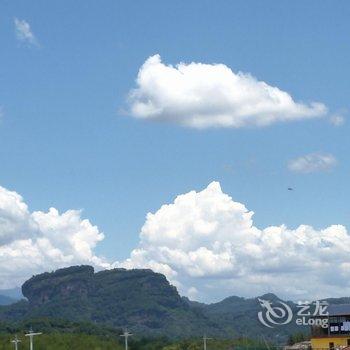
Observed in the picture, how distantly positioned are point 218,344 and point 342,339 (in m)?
66.5

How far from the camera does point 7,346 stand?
453 ft

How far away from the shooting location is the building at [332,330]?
94125 millimetres

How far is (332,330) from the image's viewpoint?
95438 mm

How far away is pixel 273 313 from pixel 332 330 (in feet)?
26.2

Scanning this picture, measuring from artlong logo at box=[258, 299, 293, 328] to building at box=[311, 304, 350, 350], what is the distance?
4.65 m

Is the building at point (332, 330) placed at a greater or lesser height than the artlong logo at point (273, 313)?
lesser

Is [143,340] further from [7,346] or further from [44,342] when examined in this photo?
[7,346]

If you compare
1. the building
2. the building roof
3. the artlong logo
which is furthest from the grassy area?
the building roof

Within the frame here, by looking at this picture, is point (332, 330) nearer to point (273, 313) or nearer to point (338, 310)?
point (338, 310)

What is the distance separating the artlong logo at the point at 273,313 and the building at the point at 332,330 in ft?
15.3

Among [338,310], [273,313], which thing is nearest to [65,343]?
[273,313]

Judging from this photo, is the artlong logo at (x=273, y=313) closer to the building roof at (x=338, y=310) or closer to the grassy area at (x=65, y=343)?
the building roof at (x=338, y=310)

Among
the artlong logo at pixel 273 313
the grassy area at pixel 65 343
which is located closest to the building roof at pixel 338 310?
the artlong logo at pixel 273 313

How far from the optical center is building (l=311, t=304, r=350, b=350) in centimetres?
9412
